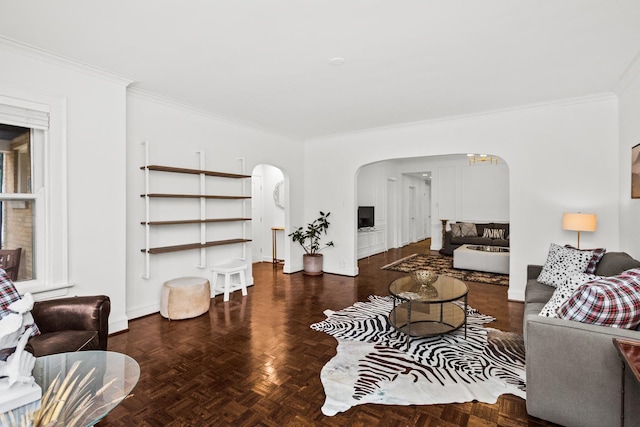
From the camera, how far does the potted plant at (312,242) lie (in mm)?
6179

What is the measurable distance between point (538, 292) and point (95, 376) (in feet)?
11.9

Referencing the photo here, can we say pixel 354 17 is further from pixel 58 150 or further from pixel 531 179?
pixel 531 179

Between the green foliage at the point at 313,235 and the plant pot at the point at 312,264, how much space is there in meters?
0.19

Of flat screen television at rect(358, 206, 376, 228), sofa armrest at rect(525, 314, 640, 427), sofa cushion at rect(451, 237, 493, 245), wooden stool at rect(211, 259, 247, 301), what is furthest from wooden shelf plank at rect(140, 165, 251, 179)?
sofa cushion at rect(451, 237, 493, 245)

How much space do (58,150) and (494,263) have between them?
7032mm

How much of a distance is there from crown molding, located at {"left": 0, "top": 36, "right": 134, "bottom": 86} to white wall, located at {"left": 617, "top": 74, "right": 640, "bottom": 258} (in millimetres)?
5388

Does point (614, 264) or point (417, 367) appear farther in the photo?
point (614, 264)

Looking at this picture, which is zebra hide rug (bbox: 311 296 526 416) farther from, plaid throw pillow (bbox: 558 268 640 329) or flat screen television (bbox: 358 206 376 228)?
flat screen television (bbox: 358 206 376 228)

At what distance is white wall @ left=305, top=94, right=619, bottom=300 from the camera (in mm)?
4020

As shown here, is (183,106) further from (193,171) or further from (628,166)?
(628,166)

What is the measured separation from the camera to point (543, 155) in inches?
171

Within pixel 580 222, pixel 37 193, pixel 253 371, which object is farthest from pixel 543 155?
pixel 37 193

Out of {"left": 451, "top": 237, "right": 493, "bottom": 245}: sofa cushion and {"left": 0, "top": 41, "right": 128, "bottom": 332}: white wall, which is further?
{"left": 451, "top": 237, "right": 493, "bottom": 245}: sofa cushion

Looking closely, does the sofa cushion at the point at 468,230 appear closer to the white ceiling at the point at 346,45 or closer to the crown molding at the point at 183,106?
the white ceiling at the point at 346,45
